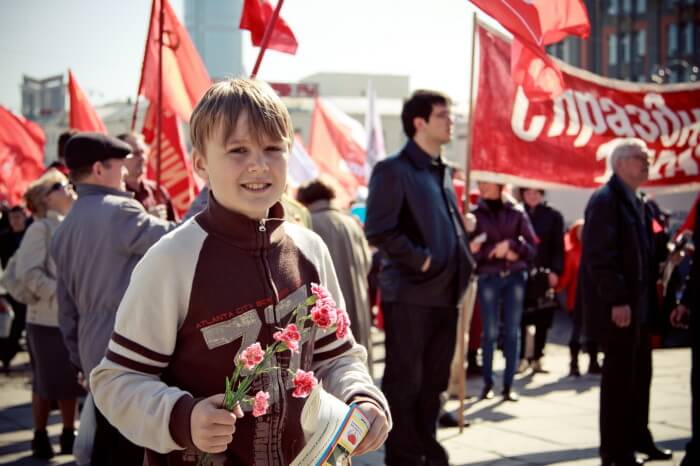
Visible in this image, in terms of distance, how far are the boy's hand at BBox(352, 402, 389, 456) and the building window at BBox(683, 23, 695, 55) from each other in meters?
59.6

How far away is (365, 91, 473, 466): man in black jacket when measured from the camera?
5.70 m

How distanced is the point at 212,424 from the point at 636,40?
210 ft

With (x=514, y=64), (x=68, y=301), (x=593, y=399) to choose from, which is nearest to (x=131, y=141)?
(x=68, y=301)

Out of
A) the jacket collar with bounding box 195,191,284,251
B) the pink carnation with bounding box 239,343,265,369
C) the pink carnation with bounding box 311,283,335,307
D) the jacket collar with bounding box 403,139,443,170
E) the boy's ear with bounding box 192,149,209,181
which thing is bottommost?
the pink carnation with bounding box 239,343,265,369

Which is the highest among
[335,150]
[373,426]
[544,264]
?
[335,150]

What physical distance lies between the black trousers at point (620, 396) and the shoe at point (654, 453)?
0.11 meters

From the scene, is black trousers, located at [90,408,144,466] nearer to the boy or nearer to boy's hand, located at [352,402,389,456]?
the boy

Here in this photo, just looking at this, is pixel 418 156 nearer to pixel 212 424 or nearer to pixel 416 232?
pixel 416 232

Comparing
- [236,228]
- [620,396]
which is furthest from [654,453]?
[236,228]

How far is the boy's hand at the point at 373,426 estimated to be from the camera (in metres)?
2.35

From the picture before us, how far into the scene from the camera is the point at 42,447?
6.59 m

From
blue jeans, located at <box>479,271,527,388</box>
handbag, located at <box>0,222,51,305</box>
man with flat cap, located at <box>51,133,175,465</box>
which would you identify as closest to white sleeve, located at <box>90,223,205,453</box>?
man with flat cap, located at <box>51,133,175,465</box>

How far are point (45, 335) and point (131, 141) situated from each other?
1731 mm

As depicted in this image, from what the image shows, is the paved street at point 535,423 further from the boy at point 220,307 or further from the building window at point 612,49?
the building window at point 612,49
